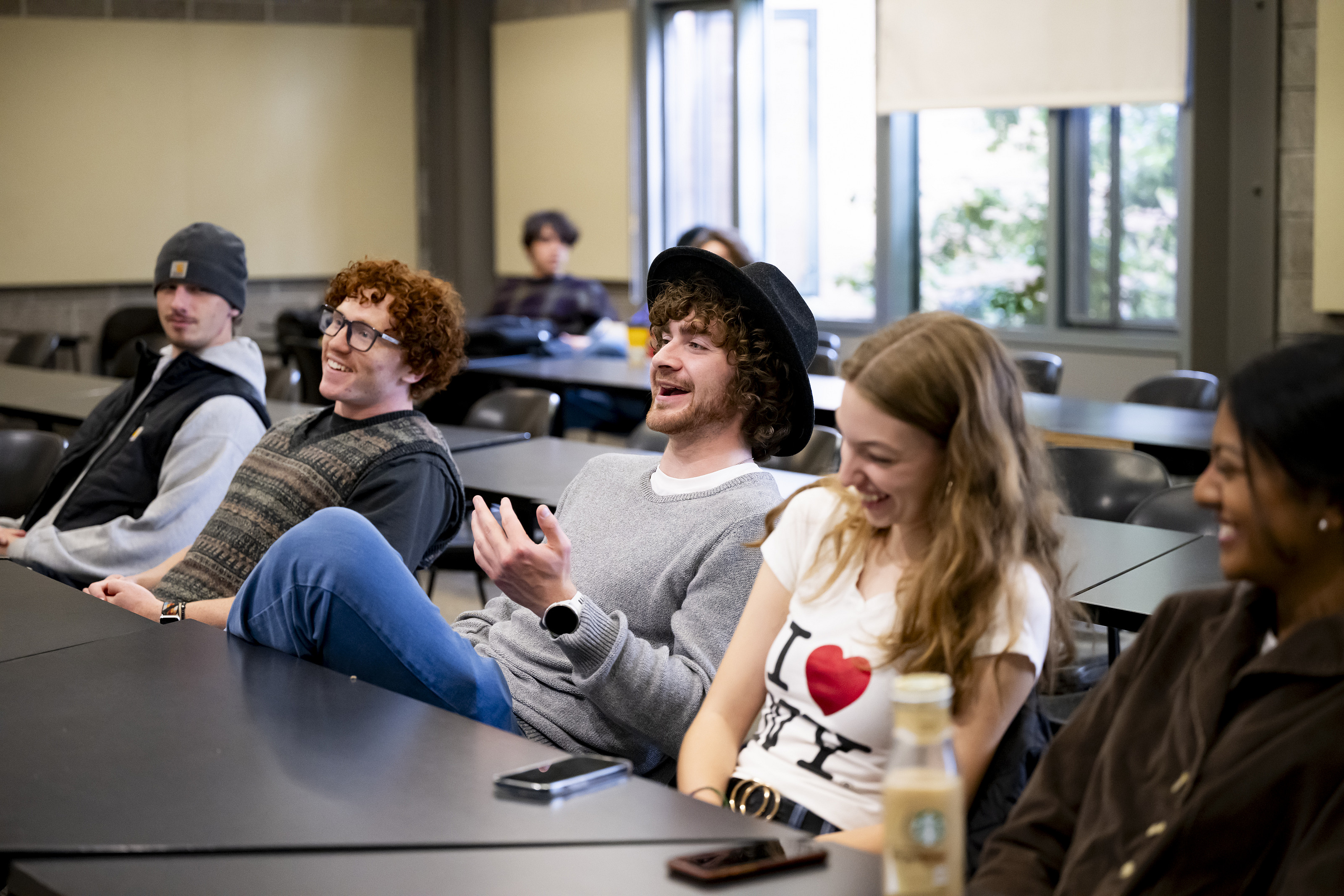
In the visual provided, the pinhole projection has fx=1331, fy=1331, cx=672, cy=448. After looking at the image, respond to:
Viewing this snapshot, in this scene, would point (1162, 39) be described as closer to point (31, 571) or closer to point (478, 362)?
point (478, 362)

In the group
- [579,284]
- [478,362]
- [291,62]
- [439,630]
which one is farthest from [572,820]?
[291,62]

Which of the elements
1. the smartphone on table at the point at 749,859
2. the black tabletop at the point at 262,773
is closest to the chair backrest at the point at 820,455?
the black tabletop at the point at 262,773

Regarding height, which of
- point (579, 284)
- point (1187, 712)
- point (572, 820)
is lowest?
point (572, 820)

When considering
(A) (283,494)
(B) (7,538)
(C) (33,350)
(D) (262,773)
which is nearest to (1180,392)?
(A) (283,494)

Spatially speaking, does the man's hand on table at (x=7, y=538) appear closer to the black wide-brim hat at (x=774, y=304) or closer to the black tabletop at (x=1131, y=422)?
the black wide-brim hat at (x=774, y=304)

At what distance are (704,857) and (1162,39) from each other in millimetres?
5794

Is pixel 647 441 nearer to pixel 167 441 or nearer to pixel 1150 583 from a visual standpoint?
pixel 167 441

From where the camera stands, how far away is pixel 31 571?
231cm

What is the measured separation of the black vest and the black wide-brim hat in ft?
4.49

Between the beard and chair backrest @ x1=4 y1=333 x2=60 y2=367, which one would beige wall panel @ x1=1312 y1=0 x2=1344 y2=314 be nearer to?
the beard

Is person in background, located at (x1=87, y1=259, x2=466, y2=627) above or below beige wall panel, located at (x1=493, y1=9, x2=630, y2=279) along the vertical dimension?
A: below

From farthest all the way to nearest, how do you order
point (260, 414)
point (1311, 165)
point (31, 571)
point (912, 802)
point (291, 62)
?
point (291, 62)
point (1311, 165)
point (260, 414)
point (31, 571)
point (912, 802)

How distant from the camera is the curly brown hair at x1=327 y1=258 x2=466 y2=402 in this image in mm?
2566

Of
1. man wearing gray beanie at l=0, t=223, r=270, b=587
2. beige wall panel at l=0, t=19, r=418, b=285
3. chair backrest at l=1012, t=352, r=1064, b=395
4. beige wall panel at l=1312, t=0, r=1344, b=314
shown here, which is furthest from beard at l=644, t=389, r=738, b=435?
beige wall panel at l=0, t=19, r=418, b=285
